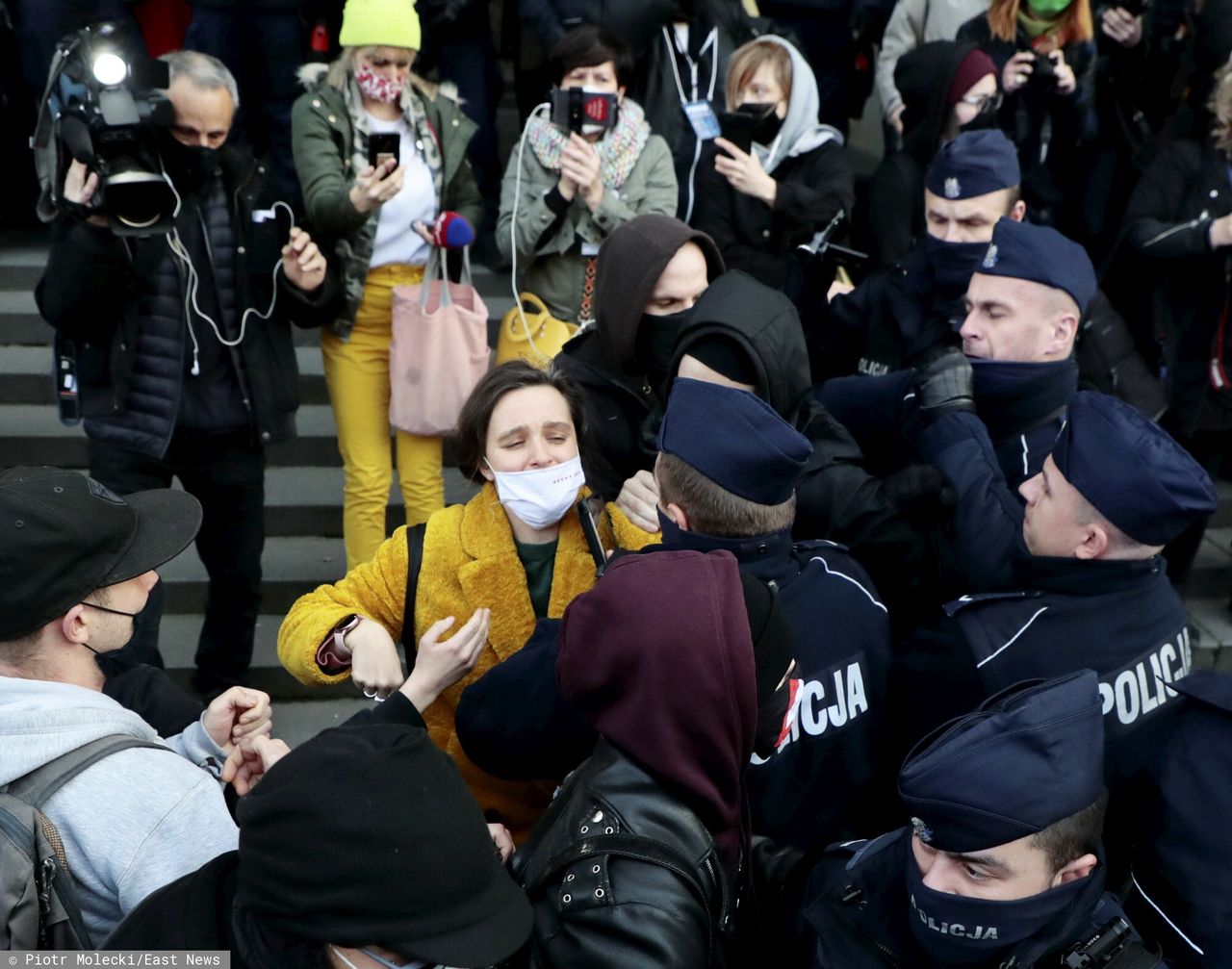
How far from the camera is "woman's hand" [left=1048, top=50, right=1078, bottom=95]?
511 centimetres

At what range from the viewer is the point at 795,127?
495cm

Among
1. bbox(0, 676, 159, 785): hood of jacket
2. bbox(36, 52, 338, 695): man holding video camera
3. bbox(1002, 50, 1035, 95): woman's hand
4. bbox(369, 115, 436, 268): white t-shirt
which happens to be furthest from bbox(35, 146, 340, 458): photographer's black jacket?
bbox(1002, 50, 1035, 95): woman's hand

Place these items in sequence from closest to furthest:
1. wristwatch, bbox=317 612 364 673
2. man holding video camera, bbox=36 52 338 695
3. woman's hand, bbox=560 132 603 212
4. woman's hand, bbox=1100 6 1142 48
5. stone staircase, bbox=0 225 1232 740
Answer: wristwatch, bbox=317 612 364 673, man holding video camera, bbox=36 52 338 695, woman's hand, bbox=560 132 603 212, stone staircase, bbox=0 225 1232 740, woman's hand, bbox=1100 6 1142 48

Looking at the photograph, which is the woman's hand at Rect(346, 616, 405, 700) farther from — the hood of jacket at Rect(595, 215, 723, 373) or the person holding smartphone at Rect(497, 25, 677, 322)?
the person holding smartphone at Rect(497, 25, 677, 322)

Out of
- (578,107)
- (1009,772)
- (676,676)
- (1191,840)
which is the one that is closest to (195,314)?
(578,107)

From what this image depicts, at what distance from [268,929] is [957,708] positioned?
4.70ft

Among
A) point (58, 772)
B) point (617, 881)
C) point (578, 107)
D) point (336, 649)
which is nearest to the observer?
point (617, 881)

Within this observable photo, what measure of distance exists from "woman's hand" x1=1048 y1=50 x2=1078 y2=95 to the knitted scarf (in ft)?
5.73

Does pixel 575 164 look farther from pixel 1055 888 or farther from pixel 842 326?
pixel 1055 888

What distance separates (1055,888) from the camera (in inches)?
75.2

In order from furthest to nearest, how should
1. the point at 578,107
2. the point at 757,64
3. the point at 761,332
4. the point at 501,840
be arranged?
1. the point at 757,64
2. the point at 578,107
3. the point at 761,332
4. the point at 501,840

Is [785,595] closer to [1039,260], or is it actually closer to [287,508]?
[1039,260]

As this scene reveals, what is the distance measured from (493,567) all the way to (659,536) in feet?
1.33

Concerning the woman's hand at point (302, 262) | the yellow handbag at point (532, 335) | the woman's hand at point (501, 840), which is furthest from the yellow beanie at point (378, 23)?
the woman's hand at point (501, 840)
